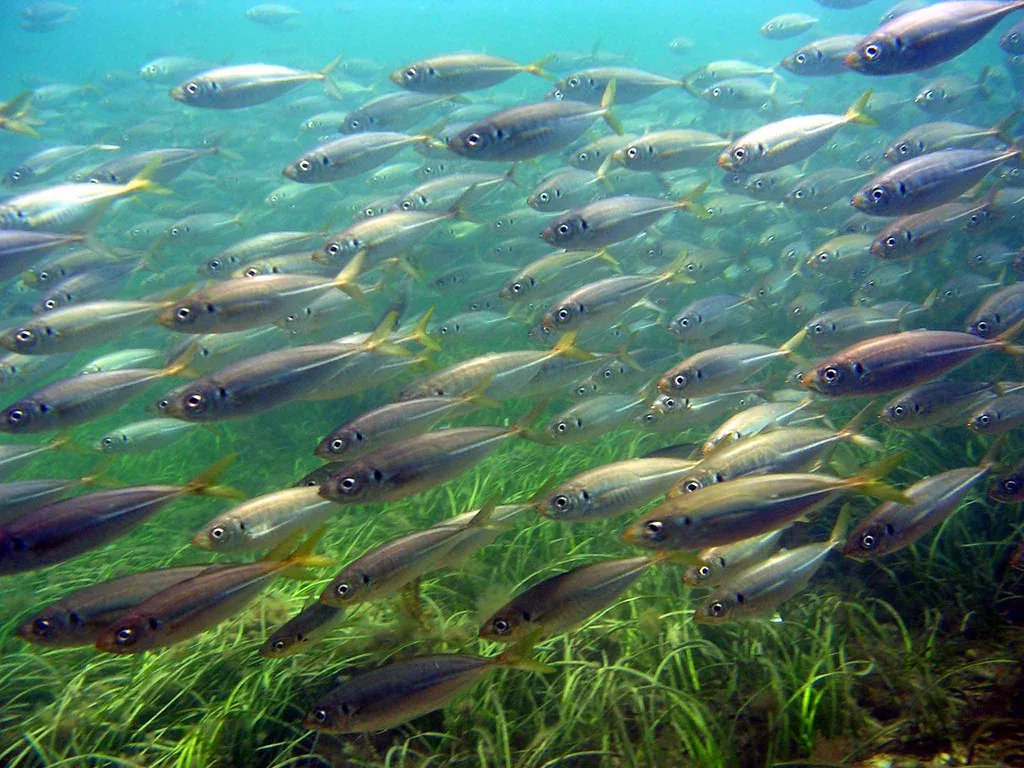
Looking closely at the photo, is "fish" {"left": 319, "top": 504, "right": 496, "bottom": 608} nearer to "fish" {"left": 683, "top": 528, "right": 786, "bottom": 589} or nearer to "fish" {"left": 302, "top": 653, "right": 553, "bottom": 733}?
"fish" {"left": 302, "top": 653, "right": 553, "bottom": 733}

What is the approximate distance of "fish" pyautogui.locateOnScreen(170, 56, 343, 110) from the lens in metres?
7.07

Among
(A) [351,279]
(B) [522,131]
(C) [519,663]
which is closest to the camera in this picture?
(C) [519,663]

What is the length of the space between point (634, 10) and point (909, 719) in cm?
13594

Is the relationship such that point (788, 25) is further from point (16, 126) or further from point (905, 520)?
point (16, 126)

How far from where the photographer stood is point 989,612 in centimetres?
345

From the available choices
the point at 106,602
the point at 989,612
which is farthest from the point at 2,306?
the point at 989,612

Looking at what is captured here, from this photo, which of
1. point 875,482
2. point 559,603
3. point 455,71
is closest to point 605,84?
point 455,71

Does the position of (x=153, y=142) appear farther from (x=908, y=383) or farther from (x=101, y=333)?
(x=908, y=383)

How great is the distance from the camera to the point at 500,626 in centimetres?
271

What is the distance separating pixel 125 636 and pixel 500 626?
1.63 meters

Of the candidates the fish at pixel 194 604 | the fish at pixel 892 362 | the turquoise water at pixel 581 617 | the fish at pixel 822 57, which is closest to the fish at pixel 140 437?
the turquoise water at pixel 581 617

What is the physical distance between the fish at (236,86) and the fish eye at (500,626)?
6925 millimetres

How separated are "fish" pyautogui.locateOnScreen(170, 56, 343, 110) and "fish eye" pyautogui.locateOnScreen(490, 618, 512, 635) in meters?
6.93

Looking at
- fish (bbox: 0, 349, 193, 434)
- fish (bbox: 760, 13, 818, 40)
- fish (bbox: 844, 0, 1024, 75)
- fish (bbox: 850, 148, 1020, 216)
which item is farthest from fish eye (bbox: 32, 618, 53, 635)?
fish (bbox: 760, 13, 818, 40)
